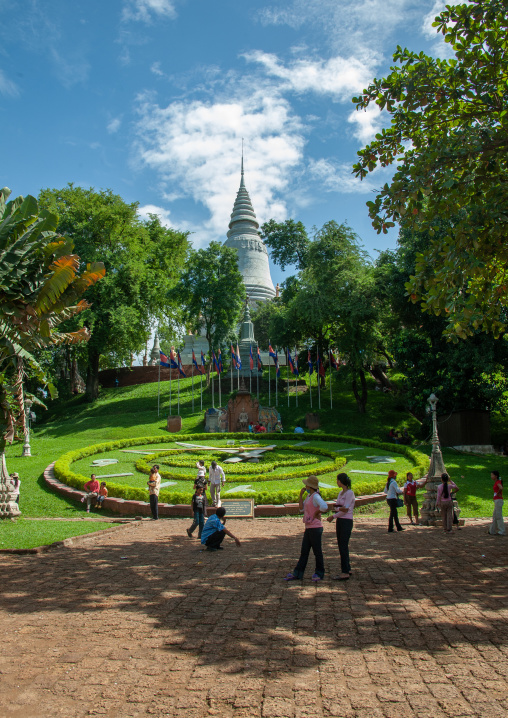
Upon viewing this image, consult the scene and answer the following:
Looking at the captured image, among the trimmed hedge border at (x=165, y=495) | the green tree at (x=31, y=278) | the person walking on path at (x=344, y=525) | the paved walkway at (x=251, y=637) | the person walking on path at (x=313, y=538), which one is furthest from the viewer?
the trimmed hedge border at (x=165, y=495)

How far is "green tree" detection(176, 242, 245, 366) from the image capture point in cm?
3755

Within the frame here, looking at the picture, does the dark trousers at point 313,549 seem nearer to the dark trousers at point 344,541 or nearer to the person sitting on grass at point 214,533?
the dark trousers at point 344,541

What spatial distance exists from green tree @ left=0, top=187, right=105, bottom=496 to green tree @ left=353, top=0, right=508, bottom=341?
5952 mm

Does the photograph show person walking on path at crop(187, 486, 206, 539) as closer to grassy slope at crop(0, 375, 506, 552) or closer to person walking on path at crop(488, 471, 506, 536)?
grassy slope at crop(0, 375, 506, 552)

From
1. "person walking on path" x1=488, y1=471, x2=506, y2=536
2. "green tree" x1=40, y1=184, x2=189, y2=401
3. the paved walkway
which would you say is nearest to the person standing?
the paved walkway

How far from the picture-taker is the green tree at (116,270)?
35.0 m

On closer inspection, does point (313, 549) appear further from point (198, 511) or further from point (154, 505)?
point (154, 505)

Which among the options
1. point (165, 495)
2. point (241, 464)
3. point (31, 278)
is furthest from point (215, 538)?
point (241, 464)

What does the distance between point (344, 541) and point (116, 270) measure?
32.3 metres

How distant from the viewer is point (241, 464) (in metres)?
18.3

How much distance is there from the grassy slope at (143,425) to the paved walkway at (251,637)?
4.37 meters

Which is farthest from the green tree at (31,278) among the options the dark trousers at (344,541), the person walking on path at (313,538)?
the dark trousers at (344,541)

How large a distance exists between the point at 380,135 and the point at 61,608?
10.1 meters

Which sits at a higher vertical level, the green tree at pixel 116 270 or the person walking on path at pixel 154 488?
the green tree at pixel 116 270
